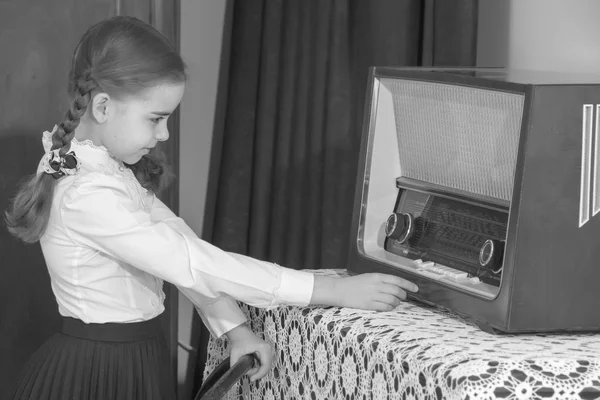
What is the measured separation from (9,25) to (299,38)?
2.14 ft

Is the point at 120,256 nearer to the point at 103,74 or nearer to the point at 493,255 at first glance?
the point at 103,74

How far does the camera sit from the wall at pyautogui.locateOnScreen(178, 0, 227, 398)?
8.20 ft

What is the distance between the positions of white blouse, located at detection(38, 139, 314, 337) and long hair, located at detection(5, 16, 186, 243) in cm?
2

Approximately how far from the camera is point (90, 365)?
4.91 feet

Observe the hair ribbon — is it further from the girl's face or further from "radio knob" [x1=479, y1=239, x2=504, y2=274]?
"radio knob" [x1=479, y1=239, x2=504, y2=274]

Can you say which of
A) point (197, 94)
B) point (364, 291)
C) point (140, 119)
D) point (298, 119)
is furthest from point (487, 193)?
point (197, 94)

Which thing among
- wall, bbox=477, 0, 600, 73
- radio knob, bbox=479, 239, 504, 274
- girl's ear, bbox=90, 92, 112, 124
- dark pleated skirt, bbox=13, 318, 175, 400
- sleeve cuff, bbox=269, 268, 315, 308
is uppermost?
wall, bbox=477, 0, 600, 73

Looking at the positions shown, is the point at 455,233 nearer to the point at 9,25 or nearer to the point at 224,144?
the point at 224,144

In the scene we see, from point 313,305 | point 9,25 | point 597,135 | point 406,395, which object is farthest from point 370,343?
point 9,25

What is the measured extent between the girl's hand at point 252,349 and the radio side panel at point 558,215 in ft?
1.38

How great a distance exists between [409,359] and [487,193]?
288mm

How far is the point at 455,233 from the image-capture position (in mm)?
1295

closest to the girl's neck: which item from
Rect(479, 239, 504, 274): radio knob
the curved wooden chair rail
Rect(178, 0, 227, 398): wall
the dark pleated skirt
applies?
the dark pleated skirt

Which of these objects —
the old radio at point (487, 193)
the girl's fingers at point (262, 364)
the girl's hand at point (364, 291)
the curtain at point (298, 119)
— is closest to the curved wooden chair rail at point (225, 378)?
the girl's fingers at point (262, 364)
